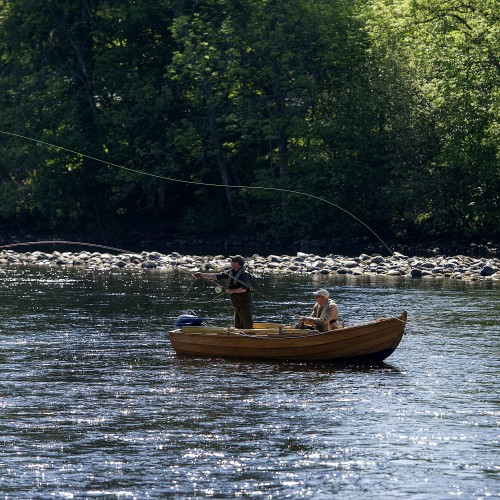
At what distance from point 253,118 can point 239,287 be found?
105ft

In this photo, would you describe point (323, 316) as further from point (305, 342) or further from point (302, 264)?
point (302, 264)

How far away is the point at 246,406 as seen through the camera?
17.5 m

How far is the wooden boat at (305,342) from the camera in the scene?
21.1 metres

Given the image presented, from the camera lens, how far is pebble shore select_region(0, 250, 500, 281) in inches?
1559

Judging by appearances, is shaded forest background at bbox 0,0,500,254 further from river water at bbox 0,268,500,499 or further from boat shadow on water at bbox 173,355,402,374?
boat shadow on water at bbox 173,355,402,374

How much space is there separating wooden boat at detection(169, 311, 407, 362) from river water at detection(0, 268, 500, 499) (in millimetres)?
255

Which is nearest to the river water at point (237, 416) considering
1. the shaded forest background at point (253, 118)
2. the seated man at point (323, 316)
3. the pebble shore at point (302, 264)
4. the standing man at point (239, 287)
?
the seated man at point (323, 316)

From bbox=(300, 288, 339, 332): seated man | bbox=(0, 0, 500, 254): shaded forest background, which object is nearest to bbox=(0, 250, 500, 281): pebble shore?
bbox=(0, 0, 500, 254): shaded forest background

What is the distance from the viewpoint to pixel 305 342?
21266 millimetres

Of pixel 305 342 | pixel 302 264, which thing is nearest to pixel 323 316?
pixel 305 342

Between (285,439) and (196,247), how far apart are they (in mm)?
38843

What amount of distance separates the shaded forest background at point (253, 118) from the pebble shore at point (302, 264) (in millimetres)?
5927

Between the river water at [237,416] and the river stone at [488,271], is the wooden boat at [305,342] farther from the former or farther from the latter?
the river stone at [488,271]

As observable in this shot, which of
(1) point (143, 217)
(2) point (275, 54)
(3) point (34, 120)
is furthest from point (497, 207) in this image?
(3) point (34, 120)
